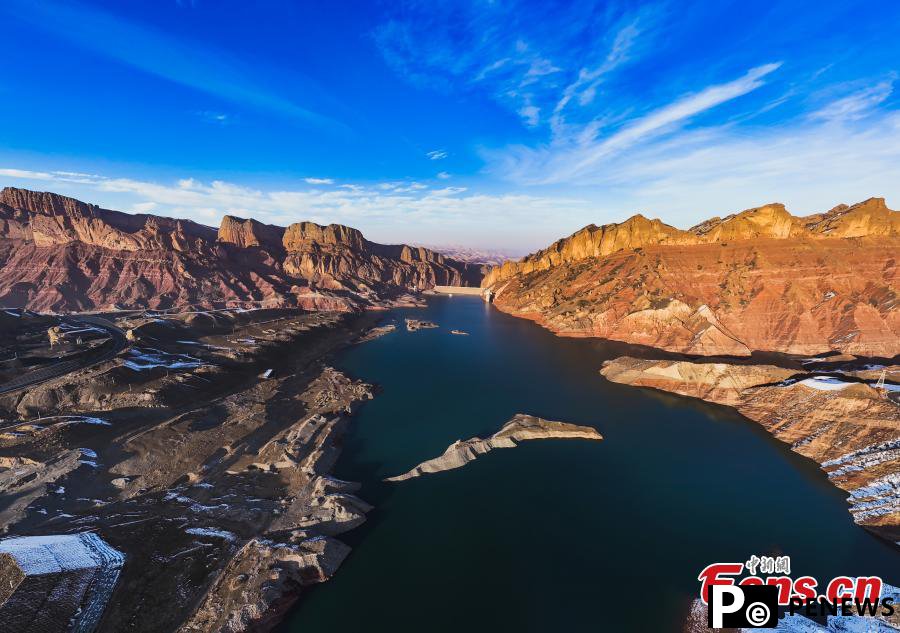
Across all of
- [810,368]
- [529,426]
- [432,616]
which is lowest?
[432,616]

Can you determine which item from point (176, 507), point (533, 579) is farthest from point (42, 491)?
point (533, 579)

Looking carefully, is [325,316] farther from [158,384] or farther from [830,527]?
[830,527]

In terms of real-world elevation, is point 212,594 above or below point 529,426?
below

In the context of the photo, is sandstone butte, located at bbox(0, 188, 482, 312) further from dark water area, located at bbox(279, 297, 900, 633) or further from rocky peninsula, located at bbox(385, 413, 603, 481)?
rocky peninsula, located at bbox(385, 413, 603, 481)

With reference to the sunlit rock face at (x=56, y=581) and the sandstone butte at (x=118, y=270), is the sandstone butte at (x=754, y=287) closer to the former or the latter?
the sunlit rock face at (x=56, y=581)
